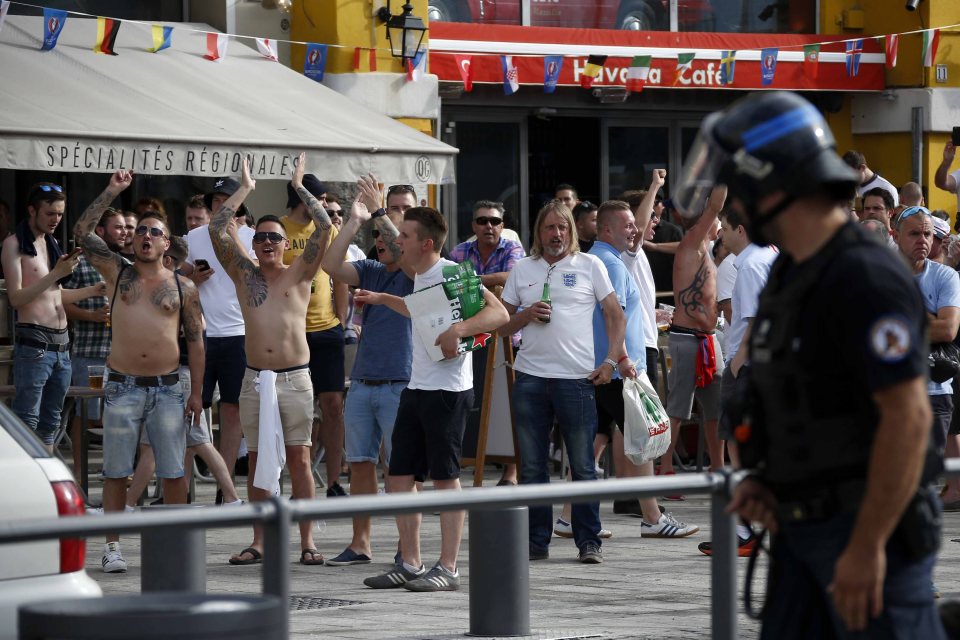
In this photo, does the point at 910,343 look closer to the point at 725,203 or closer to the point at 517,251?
the point at 725,203

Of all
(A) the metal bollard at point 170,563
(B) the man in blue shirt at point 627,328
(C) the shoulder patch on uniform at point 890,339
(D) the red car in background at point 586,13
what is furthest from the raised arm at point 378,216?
(D) the red car in background at point 586,13

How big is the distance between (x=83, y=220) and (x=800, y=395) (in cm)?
674

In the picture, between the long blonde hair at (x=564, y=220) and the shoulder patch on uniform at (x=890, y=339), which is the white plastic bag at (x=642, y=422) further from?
the shoulder patch on uniform at (x=890, y=339)

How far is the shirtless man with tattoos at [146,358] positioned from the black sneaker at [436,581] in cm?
172

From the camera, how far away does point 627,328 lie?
9930mm

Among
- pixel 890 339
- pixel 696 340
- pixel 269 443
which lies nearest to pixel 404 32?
pixel 696 340

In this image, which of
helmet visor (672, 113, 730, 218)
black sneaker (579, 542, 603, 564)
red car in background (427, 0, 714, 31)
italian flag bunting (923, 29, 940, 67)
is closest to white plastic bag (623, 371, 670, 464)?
black sneaker (579, 542, 603, 564)

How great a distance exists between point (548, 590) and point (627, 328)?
2.10 meters

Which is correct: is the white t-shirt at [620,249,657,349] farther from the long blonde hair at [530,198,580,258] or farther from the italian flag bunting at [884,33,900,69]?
the italian flag bunting at [884,33,900,69]

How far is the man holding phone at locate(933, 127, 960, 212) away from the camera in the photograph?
53.8 ft

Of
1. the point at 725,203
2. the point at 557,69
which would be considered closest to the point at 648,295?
the point at 725,203

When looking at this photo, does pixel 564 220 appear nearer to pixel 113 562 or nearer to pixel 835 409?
pixel 113 562

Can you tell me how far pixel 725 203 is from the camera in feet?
33.2

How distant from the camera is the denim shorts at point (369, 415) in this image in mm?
9234
